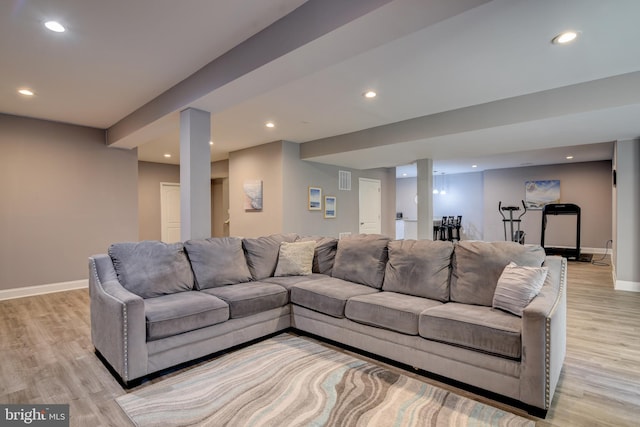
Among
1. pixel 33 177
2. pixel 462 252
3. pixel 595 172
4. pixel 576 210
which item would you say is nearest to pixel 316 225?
pixel 462 252

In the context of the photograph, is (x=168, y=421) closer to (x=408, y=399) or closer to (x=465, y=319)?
(x=408, y=399)

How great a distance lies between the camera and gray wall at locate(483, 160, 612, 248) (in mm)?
8789

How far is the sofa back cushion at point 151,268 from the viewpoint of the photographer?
2856 millimetres

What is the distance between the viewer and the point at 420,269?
2977 millimetres

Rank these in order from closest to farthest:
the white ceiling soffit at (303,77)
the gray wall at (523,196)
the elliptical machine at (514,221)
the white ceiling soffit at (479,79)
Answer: the white ceiling soffit at (303,77) < the white ceiling soffit at (479,79) < the gray wall at (523,196) < the elliptical machine at (514,221)

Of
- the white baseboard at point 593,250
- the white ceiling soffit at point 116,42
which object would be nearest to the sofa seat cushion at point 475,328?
the white ceiling soffit at point 116,42

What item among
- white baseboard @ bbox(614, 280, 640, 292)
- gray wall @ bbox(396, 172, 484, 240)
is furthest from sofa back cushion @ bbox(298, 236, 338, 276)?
gray wall @ bbox(396, 172, 484, 240)

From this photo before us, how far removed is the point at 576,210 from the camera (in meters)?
8.10

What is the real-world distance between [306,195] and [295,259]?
9.94 ft

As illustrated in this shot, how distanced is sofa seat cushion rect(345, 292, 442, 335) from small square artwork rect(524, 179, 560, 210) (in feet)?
29.3

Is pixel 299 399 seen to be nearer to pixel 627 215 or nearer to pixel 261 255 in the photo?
pixel 261 255

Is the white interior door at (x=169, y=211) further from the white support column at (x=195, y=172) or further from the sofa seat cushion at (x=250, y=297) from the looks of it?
the sofa seat cushion at (x=250, y=297)

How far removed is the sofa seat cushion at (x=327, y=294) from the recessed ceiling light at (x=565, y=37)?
8.59 ft

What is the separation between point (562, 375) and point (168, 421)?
9.16 feet
